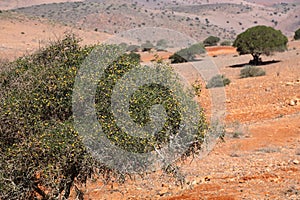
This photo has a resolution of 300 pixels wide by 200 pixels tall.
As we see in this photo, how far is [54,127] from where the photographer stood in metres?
6.12

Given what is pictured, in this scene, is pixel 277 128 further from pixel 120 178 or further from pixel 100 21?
pixel 100 21

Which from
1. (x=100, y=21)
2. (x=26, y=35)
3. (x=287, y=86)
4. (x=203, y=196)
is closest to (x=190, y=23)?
(x=100, y=21)

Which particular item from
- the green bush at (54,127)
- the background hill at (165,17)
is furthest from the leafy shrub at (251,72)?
the background hill at (165,17)

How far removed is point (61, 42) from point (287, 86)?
1659cm

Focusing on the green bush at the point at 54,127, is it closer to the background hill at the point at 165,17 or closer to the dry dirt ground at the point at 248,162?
the dry dirt ground at the point at 248,162

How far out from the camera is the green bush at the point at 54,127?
6.10m

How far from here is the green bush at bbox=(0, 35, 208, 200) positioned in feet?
20.0

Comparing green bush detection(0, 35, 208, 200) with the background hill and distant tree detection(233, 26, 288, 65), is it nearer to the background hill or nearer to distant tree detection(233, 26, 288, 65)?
distant tree detection(233, 26, 288, 65)

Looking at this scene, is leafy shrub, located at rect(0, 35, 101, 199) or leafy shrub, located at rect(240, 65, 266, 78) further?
leafy shrub, located at rect(240, 65, 266, 78)

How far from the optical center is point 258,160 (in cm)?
1134

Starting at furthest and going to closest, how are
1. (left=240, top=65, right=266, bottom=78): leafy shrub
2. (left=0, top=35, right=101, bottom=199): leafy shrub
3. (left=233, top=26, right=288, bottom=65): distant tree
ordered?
1. (left=233, top=26, right=288, bottom=65): distant tree
2. (left=240, top=65, right=266, bottom=78): leafy shrub
3. (left=0, top=35, right=101, bottom=199): leafy shrub

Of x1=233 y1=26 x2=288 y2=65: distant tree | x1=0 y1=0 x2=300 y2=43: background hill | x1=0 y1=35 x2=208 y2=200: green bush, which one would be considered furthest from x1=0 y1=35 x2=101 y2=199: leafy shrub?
x1=0 y1=0 x2=300 y2=43: background hill

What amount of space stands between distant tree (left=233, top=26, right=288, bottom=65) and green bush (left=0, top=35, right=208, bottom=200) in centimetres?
2830

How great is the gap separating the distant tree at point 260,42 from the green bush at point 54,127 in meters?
28.3
